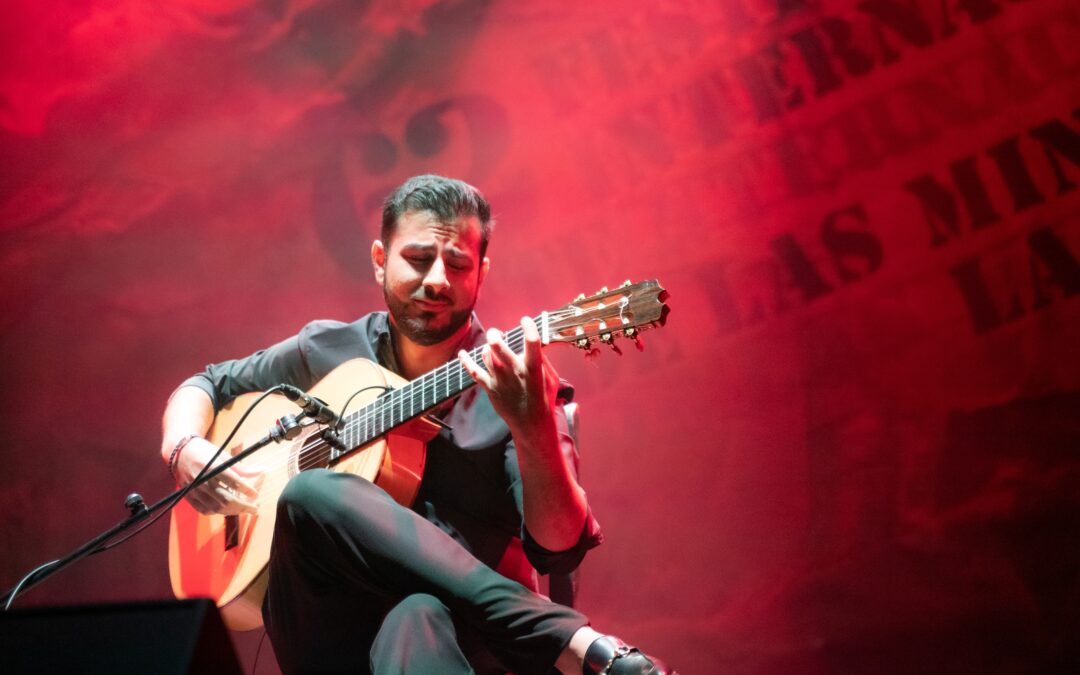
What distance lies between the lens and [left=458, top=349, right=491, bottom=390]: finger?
1.69 m

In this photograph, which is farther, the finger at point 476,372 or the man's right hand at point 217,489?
the man's right hand at point 217,489

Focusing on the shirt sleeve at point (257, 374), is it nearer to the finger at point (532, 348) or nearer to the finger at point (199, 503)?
the finger at point (199, 503)

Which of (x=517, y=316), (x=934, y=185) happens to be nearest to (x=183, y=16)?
(x=517, y=316)

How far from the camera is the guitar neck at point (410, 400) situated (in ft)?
5.98

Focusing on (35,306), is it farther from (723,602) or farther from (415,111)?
(723,602)

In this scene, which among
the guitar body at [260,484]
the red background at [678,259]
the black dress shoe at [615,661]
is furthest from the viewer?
the red background at [678,259]

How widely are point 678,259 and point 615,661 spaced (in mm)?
1409

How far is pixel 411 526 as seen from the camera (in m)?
1.58

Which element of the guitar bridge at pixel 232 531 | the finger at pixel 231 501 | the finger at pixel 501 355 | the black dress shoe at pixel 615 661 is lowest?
the black dress shoe at pixel 615 661

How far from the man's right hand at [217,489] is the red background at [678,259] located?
30.5 inches

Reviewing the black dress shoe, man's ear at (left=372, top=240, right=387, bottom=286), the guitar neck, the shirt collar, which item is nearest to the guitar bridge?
the guitar neck

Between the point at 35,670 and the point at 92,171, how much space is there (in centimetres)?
188

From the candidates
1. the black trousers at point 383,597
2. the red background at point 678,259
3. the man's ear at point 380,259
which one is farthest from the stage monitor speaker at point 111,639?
the red background at point 678,259

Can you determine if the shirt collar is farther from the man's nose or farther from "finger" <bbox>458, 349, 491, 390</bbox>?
"finger" <bbox>458, 349, 491, 390</bbox>
